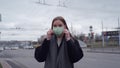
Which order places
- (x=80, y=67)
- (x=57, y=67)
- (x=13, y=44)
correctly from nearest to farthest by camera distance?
(x=57, y=67) → (x=80, y=67) → (x=13, y=44)

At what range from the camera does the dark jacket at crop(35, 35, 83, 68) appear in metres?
3.67

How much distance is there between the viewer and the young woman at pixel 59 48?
3652mm

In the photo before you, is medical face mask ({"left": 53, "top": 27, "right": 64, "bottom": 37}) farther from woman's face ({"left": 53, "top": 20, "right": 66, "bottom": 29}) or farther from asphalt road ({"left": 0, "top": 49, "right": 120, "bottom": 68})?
asphalt road ({"left": 0, "top": 49, "right": 120, "bottom": 68})

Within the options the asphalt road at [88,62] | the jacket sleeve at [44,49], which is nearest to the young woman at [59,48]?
the jacket sleeve at [44,49]

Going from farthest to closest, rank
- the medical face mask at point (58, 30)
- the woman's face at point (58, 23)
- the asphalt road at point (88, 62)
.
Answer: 1. the asphalt road at point (88, 62)
2. the woman's face at point (58, 23)
3. the medical face mask at point (58, 30)

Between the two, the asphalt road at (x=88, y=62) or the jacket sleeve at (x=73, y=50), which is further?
the asphalt road at (x=88, y=62)

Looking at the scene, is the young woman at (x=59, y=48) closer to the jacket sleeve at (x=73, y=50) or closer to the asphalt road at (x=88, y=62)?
the jacket sleeve at (x=73, y=50)

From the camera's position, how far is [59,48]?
3.71 metres

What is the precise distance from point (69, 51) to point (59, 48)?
0.12 metres

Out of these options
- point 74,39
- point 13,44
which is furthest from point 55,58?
point 13,44

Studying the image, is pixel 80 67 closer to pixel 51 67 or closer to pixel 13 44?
pixel 51 67

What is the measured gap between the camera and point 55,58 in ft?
12.0

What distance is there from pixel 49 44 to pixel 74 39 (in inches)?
11.8

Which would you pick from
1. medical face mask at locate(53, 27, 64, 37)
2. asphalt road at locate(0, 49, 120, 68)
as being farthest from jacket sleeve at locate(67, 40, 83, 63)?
asphalt road at locate(0, 49, 120, 68)
